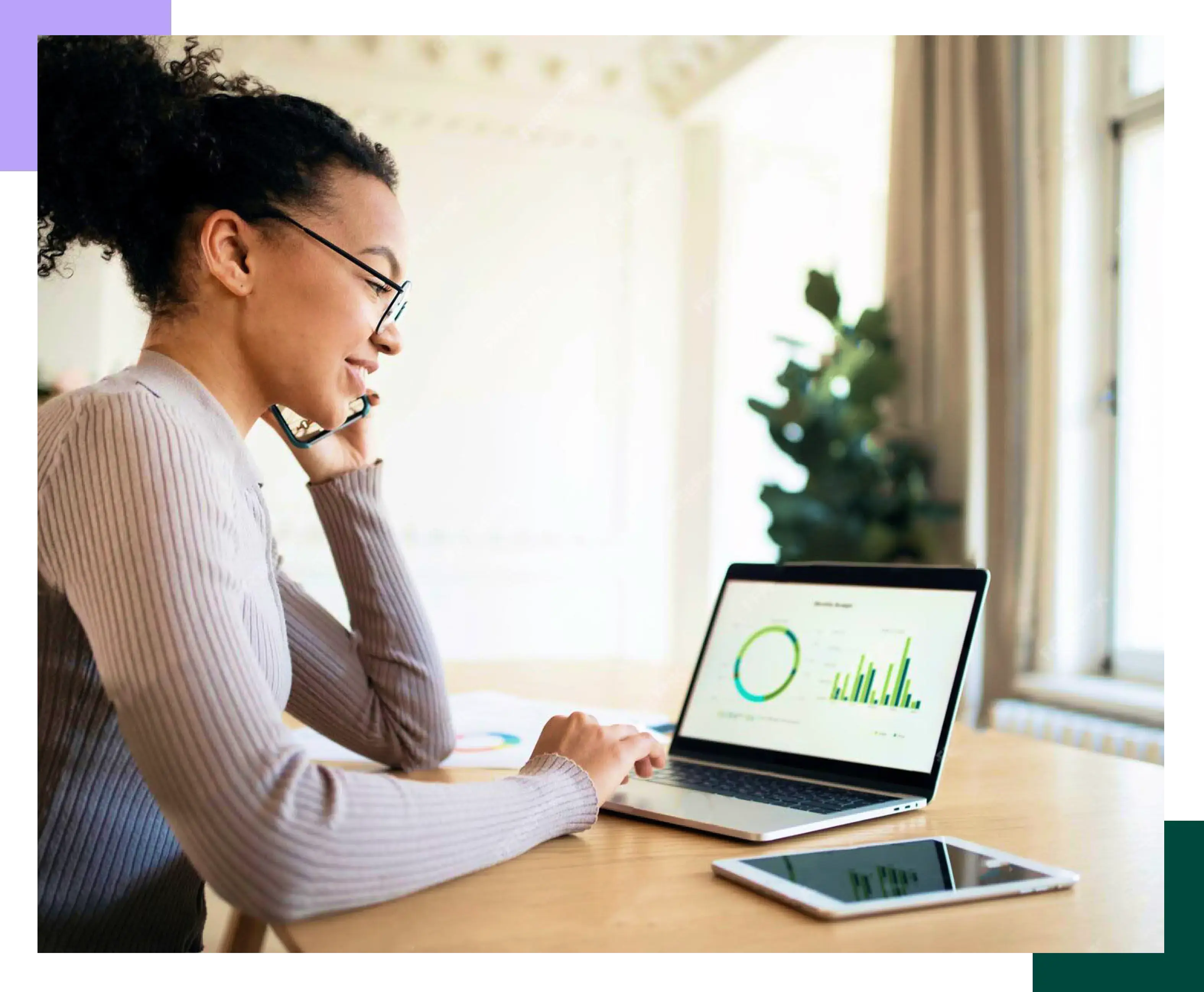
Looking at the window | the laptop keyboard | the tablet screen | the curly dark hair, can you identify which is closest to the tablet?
the tablet screen

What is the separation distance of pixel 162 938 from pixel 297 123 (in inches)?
26.0

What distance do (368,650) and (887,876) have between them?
0.68 meters

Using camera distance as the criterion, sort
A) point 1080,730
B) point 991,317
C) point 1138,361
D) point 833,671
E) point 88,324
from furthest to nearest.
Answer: point 88,324 → point 991,317 → point 1138,361 → point 1080,730 → point 833,671

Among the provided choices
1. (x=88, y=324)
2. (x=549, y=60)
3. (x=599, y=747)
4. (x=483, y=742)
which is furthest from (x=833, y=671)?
(x=549, y=60)

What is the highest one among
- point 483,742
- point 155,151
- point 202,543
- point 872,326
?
point 872,326

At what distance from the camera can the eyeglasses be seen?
892 mm

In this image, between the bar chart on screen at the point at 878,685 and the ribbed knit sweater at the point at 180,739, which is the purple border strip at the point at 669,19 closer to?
the ribbed knit sweater at the point at 180,739

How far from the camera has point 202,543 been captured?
677mm

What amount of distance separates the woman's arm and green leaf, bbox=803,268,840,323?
5.79 feet

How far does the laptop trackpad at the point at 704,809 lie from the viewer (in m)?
0.86

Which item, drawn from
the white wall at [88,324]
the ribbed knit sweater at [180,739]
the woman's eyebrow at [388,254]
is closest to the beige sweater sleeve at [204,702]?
the ribbed knit sweater at [180,739]

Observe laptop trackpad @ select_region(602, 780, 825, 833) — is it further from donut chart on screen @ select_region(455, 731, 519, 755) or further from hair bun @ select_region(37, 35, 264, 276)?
hair bun @ select_region(37, 35, 264, 276)

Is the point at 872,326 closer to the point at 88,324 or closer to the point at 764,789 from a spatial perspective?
the point at 764,789

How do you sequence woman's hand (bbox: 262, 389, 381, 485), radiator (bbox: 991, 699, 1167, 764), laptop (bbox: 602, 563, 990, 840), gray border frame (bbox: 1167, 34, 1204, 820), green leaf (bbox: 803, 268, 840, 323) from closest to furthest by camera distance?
gray border frame (bbox: 1167, 34, 1204, 820) → laptop (bbox: 602, 563, 990, 840) → woman's hand (bbox: 262, 389, 381, 485) → radiator (bbox: 991, 699, 1167, 764) → green leaf (bbox: 803, 268, 840, 323)
